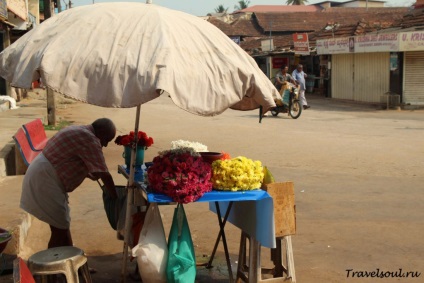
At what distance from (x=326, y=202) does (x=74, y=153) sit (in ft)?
13.5

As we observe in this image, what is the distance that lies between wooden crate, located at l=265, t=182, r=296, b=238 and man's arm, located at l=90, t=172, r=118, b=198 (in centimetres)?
129

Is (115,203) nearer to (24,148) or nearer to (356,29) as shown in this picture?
(24,148)

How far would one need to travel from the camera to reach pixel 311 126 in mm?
16578

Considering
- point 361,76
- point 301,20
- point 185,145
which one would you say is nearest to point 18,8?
point 361,76

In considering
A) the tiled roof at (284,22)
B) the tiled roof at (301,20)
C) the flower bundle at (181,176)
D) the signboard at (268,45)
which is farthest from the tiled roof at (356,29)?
the flower bundle at (181,176)

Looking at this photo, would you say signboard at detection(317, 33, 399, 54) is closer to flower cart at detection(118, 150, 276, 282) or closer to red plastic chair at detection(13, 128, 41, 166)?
red plastic chair at detection(13, 128, 41, 166)

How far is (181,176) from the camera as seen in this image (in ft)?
13.5

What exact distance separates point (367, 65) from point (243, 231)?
73.7 ft

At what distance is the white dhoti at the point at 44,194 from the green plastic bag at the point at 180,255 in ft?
3.32

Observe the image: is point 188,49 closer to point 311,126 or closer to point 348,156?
point 348,156

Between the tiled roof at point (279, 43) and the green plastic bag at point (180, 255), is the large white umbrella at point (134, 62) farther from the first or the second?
the tiled roof at point (279, 43)

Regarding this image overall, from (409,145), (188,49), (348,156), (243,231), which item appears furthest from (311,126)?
(188,49)

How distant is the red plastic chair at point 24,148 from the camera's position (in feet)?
26.9

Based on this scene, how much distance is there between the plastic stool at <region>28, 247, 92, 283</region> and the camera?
389cm
